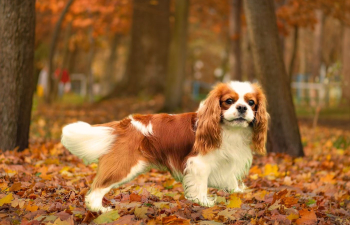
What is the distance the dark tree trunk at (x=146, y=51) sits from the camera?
1563 cm

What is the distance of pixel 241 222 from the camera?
3.76m

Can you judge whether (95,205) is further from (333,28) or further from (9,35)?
(333,28)

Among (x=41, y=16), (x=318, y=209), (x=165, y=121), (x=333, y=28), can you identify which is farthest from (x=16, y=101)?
(x=333, y=28)

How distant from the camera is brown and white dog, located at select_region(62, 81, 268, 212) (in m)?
3.71

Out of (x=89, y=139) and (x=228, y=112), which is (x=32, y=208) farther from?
(x=228, y=112)

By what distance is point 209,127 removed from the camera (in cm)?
379

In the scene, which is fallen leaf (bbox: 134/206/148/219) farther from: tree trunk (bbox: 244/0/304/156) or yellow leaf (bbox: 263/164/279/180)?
tree trunk (bbox: 244/0/304/156)

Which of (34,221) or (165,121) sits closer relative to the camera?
(34,221)

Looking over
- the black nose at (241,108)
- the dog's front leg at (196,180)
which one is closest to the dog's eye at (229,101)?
the black nose at (241,108)

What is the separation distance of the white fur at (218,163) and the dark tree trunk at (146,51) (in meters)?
11.6

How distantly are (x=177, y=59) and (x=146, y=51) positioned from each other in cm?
346

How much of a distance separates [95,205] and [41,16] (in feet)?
75.2

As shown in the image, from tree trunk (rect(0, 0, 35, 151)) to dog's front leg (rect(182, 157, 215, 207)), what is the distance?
10.3 ft

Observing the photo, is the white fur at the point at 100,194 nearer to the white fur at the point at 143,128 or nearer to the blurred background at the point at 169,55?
the white fur at the point at 143,128
